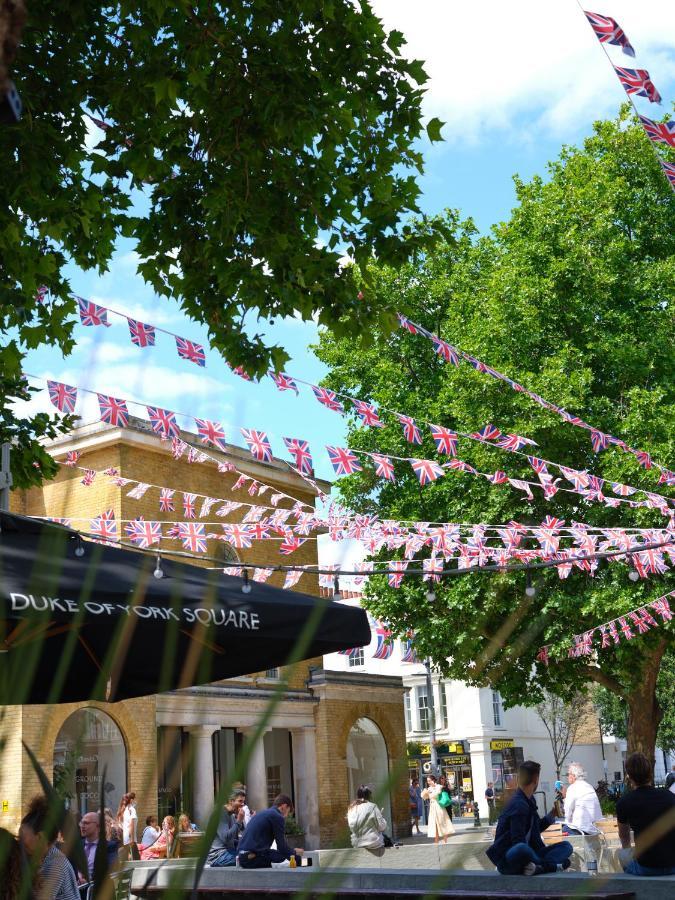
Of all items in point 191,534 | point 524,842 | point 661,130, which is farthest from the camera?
point 191,534

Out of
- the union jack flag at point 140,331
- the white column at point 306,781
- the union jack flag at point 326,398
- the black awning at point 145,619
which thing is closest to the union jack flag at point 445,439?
the union jack flag at point 326,398

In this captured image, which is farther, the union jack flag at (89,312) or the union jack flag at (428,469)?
the union jack flag at (428,469)

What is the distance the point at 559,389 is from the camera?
63.3 feet

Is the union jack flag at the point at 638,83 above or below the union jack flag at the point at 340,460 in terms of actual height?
above

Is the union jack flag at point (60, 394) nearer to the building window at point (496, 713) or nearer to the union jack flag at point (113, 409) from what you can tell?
the union jack flag at point (113, 409)

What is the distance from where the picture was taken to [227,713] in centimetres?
2494

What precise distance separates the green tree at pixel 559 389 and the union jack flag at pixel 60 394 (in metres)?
7.51

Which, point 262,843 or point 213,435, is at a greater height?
point 213,435

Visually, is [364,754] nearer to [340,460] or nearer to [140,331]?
[340,460]

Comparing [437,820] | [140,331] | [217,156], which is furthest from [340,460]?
[437,820]

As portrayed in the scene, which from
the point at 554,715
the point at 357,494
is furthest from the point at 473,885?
the point at 554,715

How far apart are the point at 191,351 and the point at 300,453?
319 centimetres

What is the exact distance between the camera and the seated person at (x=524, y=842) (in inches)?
279

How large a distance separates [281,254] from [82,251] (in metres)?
1.56
